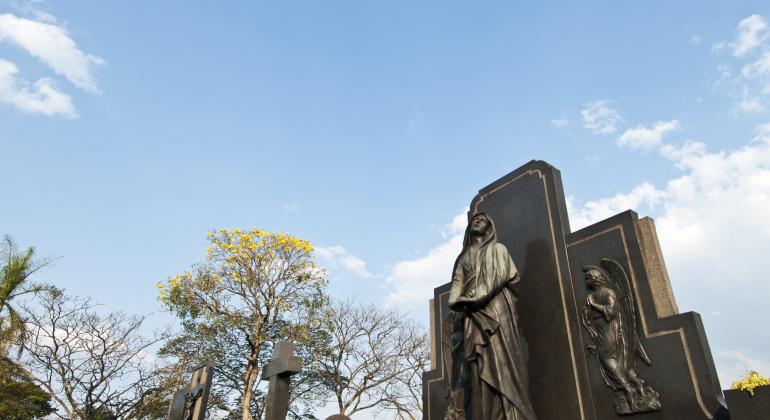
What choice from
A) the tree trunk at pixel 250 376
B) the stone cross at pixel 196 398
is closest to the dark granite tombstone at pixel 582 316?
the stone cross at pixel 196 398

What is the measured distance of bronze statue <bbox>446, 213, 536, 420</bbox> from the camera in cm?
474

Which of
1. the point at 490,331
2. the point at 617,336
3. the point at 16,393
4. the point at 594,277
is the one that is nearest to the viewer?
the point at 617,336

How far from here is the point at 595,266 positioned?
5.39 m

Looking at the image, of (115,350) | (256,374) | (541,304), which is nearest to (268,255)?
(256,374)

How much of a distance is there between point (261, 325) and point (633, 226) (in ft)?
65.6

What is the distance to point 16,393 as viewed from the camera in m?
17.3

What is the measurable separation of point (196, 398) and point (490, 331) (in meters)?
7.18

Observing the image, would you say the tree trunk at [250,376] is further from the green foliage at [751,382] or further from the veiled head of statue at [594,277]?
the green foliage at [751,382]

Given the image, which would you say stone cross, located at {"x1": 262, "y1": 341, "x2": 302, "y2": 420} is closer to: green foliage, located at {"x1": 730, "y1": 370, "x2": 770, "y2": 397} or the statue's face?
the statue's face

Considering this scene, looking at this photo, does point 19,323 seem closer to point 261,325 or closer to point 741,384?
point 261,325

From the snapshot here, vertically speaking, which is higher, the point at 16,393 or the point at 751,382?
the point at 16,393

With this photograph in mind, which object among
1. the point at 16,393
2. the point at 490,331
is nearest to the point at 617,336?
the point at 490,331

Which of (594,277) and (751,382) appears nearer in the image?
(751,382)

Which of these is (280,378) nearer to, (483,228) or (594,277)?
(483,228)
